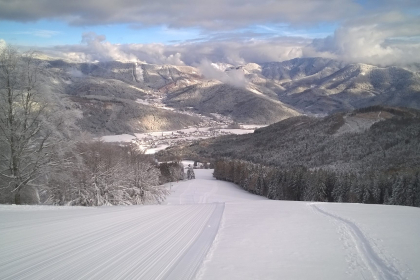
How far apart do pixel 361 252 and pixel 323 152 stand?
12882 centimetres

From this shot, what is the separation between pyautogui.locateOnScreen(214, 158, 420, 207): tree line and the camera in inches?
1738

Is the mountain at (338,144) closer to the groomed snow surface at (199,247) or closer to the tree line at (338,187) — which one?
the tree line at (338,187)

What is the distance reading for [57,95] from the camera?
17.4m

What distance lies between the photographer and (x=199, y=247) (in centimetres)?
1041

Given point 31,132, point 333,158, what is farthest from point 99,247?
point 333,158

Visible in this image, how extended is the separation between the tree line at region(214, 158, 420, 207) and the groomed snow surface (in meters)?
35.1

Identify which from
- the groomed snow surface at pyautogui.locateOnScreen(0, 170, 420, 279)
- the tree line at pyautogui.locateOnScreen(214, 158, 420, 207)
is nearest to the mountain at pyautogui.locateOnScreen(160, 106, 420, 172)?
the tree line at pyautogui.locateOnScreen(214, 158, 420, 207)

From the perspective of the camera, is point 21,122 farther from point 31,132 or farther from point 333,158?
point 333,158

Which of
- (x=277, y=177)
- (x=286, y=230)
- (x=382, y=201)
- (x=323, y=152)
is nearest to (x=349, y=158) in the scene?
(x=323, y=152)

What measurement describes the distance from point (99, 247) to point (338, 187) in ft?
167

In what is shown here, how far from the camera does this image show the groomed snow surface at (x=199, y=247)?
7.98 m

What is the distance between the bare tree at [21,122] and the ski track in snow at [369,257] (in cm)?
1632

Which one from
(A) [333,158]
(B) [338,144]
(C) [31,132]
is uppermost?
(B) [338,144]

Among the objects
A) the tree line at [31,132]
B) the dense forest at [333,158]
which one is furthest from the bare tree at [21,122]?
the dense forest at [333,158]
